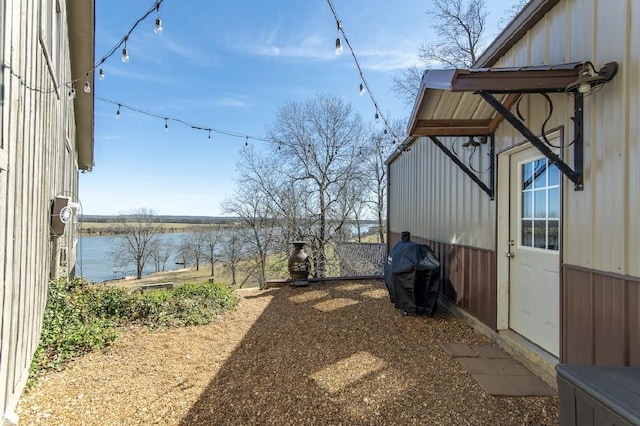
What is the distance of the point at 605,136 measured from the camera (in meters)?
1.98

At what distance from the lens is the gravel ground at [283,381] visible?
2.10 m

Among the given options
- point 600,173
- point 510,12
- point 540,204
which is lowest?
point 540,204

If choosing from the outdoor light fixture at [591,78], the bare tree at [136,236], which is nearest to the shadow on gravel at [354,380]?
the outdoor light fixture at [591,78]

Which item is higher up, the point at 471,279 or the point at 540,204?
the point at 540,204

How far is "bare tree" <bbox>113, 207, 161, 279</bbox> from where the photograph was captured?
2918 cm

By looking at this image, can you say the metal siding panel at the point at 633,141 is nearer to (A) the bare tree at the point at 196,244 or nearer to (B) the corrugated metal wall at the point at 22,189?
(B) the corrugated metal wall at the point at 22,189

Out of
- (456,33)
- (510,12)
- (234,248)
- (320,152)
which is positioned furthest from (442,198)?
(234,248)

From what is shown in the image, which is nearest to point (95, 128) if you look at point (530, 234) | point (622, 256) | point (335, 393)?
point (335, 393)

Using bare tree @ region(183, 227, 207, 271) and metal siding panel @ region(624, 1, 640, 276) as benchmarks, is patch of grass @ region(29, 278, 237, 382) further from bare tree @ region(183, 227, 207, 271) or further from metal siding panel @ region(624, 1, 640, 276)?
bare tree @ region(183, 227, 207, 271)

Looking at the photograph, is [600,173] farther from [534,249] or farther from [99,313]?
[99,313]

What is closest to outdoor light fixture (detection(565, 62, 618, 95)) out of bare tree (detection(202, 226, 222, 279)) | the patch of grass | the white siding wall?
the white siding wall

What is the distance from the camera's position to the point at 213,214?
1731 centimetres

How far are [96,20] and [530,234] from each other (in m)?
7.00

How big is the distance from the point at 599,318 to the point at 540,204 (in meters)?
1.19
